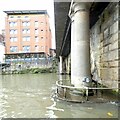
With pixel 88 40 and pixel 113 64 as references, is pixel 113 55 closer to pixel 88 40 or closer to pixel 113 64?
pixel 113 64

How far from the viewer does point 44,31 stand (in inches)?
3118

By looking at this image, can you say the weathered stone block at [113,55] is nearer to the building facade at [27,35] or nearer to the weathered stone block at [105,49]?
the weathered stone block at [105,49]

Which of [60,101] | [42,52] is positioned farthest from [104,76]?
[42,52]

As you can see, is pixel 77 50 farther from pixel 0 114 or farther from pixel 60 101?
pixel 0 114

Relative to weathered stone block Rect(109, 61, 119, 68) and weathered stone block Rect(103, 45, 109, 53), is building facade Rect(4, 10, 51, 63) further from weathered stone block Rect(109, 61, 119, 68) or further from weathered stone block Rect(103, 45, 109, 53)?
weathered stone block Rect(109, 61, 119, 68)

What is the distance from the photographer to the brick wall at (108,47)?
40.9 feet

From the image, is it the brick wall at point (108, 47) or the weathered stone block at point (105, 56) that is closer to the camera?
the brick wall at point (108, 47)

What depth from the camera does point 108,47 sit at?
1425 cm

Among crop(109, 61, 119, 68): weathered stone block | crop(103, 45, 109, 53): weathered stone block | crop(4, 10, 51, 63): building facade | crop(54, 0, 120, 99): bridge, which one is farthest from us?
crop(4, 10, 51, 63): building facade

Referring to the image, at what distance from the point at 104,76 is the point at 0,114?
24.2ft

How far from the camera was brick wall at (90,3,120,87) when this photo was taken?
40.9 feet

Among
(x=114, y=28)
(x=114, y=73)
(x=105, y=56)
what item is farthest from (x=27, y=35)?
(x=114, y=73)

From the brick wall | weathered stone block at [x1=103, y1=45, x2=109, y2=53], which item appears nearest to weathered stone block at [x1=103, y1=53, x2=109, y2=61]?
the brick wall

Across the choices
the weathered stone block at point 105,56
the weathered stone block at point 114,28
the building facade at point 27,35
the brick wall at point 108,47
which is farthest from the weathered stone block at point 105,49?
the building facade at point 27,35
